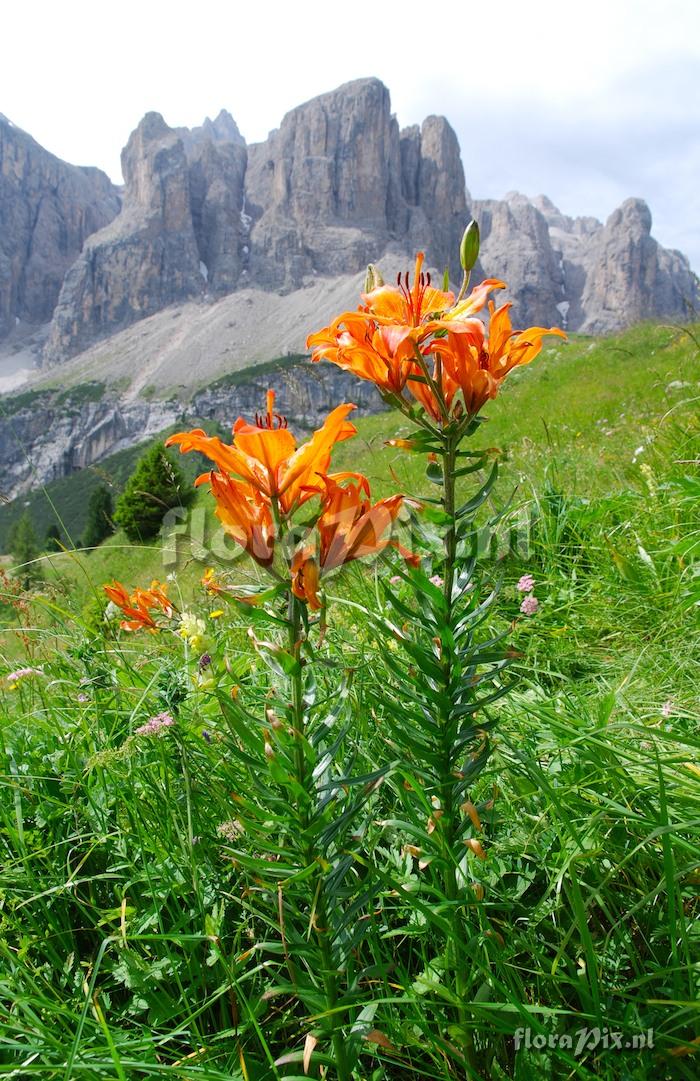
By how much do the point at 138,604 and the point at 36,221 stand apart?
169081 mm

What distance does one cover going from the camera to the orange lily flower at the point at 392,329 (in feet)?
3.36

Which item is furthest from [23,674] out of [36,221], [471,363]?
[36,221]

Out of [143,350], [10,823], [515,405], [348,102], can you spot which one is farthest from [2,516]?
[348,102]

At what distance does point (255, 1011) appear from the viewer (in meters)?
1.18

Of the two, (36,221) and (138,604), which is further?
(36,221)

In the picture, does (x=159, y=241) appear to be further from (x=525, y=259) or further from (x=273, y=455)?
(x=273, y=455)

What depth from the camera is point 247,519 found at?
93 cm

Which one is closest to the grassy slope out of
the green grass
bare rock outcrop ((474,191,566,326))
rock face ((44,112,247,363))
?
the green grass

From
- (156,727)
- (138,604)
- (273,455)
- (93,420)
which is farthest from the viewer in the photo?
(93,420)

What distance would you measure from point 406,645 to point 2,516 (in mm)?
75522

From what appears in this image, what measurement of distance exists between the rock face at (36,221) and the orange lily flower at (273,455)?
167 metres

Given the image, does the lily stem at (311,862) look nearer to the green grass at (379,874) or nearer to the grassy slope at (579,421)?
the green grass at (379,874)

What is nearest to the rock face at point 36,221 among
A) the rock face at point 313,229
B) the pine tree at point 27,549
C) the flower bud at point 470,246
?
the rock face at point 313,229

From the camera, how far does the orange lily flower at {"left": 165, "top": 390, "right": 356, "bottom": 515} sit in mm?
897
